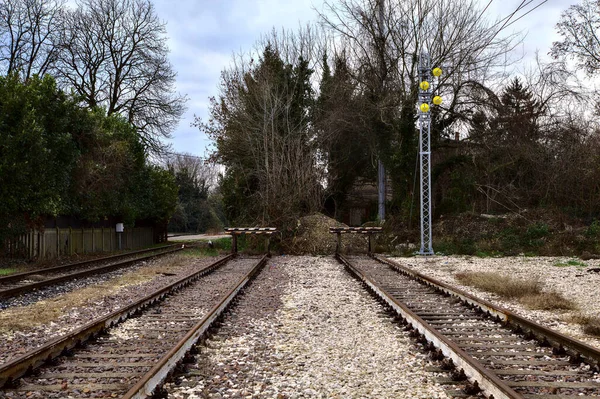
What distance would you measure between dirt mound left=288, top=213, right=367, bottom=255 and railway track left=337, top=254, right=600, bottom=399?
1345 cm

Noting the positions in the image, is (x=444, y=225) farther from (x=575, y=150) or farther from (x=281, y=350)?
(x=281, y=350)

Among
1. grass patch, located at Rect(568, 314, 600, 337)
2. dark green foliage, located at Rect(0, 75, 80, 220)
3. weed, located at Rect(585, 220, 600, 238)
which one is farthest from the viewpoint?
weed, located at Rect(585, 220, 600, 238)

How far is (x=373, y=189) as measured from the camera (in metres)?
35.7

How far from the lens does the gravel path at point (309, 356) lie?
4.37 m

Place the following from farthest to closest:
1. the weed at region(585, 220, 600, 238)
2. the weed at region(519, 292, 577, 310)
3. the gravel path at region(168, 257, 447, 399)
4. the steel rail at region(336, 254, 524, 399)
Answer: the weed at region(585, 220, 600, 238) < the weed at region(519, 292, 577, 310) < the gravel path at region(168, 257, 447, 399) < the steel rail at region(336, 254, 524, 399)

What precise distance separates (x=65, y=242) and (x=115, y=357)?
17.6m

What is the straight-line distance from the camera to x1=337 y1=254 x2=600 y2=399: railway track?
422 centimetres

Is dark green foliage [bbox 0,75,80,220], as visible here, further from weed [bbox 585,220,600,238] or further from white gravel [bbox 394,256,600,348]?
weed [bbox 585,220,600,238]

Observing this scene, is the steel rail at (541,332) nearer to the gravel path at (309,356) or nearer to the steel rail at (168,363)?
the gravel path at (309,356)

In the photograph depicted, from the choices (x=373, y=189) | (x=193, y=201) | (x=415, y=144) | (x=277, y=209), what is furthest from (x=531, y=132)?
(x=193, y=201)

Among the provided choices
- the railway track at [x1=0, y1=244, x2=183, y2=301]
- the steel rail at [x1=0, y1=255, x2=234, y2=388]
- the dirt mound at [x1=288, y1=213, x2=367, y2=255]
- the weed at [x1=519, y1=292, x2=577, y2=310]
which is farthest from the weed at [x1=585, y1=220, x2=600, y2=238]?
the steel rail at [x1=0, y1=255, x2=234, y2=388]

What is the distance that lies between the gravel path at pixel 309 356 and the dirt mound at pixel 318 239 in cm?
1294

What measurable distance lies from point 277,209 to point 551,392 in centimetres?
2016

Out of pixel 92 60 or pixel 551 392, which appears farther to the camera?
pixel 92 60
